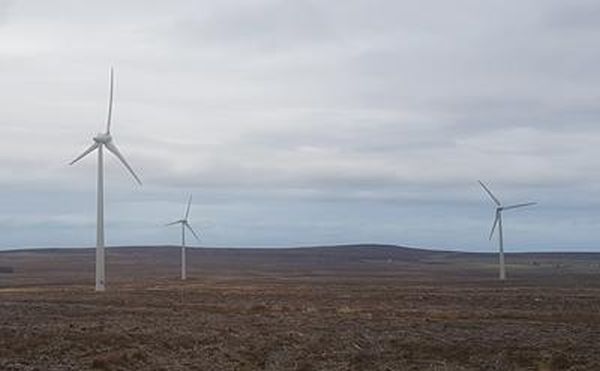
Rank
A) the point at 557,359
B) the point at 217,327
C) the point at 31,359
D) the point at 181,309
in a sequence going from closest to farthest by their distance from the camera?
the point at 31,359 → the point at 557,359 → the point at 217,327 → the point at 181,309

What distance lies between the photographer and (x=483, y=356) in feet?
111

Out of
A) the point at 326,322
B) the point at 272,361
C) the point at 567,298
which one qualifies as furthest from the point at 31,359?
the point at 567,298

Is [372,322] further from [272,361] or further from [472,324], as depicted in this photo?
[272,361]

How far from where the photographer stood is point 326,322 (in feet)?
156

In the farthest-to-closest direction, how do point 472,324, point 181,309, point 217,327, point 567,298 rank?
point 567,298
point 181,309
point 472,324
point 217,327

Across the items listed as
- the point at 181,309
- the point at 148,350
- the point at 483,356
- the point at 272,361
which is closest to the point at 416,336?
the point at 483,356

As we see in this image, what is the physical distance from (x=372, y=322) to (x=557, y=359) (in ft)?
54.1

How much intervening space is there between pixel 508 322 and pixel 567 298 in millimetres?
24707

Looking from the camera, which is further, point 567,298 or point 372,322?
point 567,298

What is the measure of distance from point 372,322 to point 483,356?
1442 centimetres

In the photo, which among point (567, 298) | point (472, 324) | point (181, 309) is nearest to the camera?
point (472, 324)

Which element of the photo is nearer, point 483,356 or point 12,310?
point 483,356

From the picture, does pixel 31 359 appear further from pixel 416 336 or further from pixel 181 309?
pixel 181 309

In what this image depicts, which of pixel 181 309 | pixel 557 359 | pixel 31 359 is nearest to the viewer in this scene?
pixel 31 359
